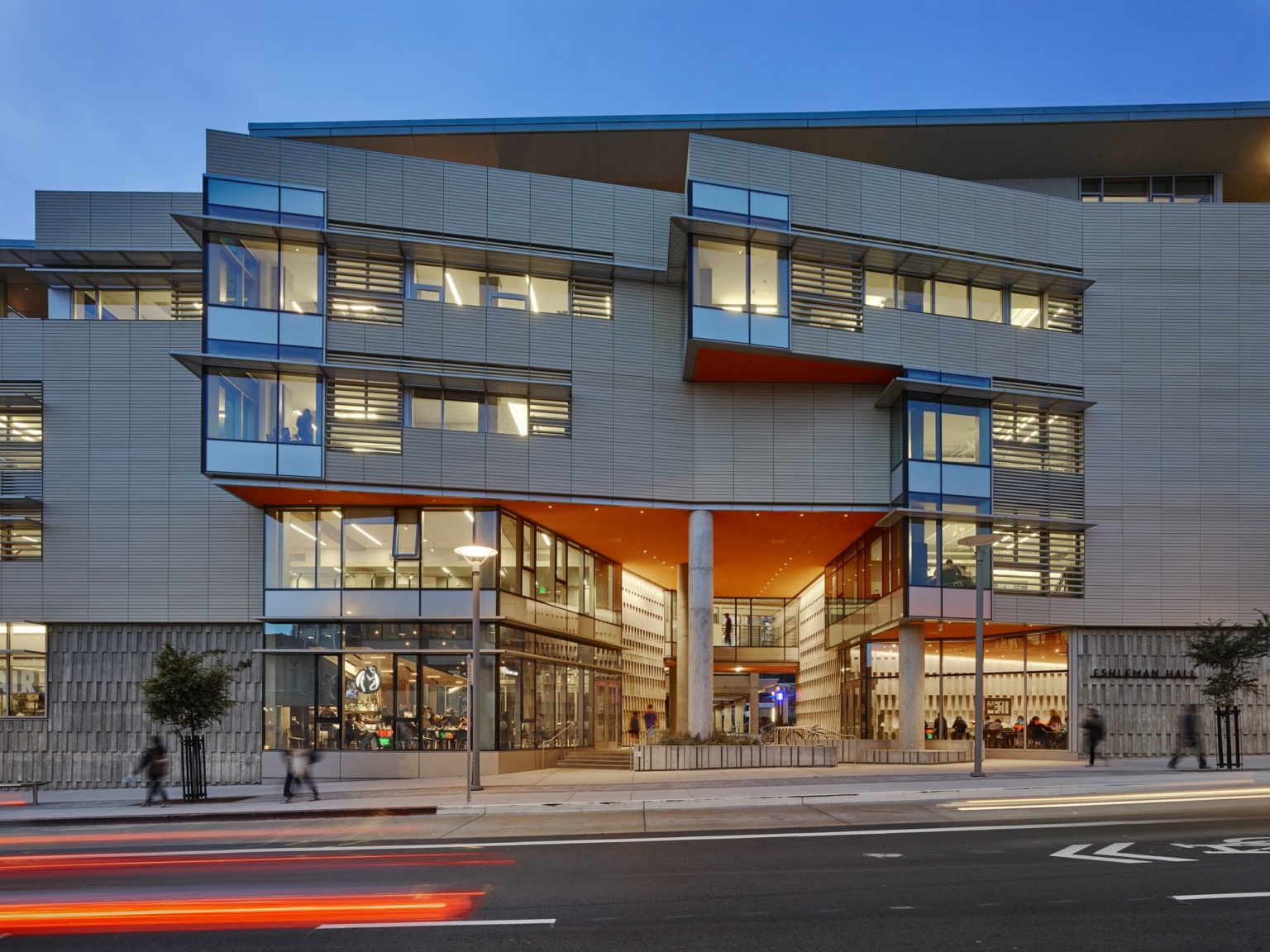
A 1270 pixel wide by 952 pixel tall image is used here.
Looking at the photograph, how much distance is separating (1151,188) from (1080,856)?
1255 inches

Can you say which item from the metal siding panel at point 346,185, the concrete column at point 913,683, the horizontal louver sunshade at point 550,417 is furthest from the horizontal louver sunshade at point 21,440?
the concrete column at point 913,683

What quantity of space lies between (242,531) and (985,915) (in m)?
27.8

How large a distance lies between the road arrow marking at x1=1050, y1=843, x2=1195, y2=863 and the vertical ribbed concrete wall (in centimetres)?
2521

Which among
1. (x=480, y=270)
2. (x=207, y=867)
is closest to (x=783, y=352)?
(x=480, y=270)

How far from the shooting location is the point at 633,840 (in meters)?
15.9

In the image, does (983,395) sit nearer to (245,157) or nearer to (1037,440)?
(1037,440)

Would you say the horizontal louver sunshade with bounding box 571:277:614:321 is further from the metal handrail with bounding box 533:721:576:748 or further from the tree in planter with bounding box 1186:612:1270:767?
the tree in planter with bounding box 1186:612:1270:767

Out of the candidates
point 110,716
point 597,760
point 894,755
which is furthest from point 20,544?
point 894,755

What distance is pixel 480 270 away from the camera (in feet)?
102

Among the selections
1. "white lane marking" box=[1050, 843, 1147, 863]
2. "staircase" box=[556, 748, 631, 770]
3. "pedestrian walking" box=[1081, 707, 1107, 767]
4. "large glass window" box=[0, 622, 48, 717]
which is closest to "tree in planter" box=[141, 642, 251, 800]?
"large glass window" box=[0, 622, 48, 717]

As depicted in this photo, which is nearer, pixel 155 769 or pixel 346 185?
pixel 155 769

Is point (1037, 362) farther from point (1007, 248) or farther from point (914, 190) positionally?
point (914, 190)

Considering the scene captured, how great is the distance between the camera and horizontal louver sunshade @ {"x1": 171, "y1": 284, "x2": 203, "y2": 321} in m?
34.0

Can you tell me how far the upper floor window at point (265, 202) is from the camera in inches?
1141
